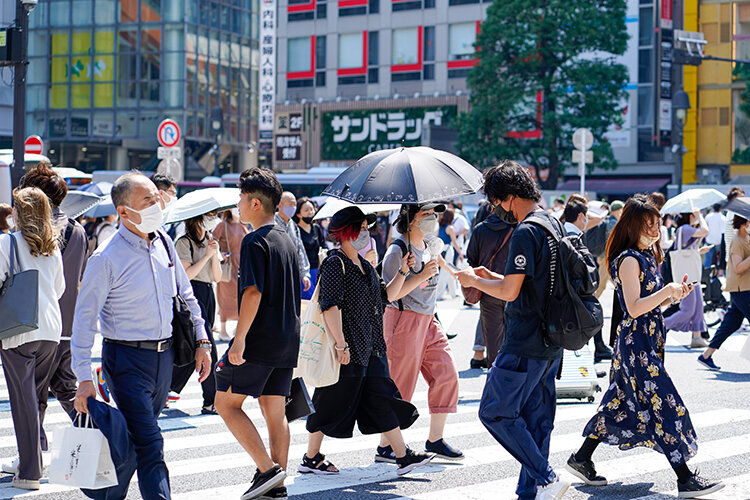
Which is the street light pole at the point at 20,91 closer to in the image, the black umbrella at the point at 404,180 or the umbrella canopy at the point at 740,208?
the umbrella canopy at the point at 740,208

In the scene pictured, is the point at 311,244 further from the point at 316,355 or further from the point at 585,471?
the point at 585,471

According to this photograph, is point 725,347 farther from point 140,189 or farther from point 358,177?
point 140,189

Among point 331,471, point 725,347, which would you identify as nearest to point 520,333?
point 331,471

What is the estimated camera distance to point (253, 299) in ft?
17.9

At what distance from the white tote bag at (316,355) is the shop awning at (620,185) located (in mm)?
37631

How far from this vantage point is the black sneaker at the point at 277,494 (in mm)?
5703

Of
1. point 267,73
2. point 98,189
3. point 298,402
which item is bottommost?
point 298,402

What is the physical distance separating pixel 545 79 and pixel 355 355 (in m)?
34.8

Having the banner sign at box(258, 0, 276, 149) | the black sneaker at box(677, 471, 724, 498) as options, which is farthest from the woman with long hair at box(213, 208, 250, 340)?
the banner sign at box(258, 0, 276, 149)

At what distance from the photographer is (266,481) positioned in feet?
18.3

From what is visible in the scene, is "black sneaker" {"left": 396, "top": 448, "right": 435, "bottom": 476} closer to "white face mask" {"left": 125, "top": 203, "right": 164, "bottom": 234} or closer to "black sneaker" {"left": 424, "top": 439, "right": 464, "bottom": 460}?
"black sneaker" {"left": 424, "top": 439, "right": 464, "bottom": 460}

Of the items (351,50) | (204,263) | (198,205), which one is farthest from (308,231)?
(351,50)

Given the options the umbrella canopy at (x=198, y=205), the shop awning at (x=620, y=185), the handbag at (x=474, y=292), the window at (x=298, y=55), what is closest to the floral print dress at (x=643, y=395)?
the handbag at (x=474, y=292)

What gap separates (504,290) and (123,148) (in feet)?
180
